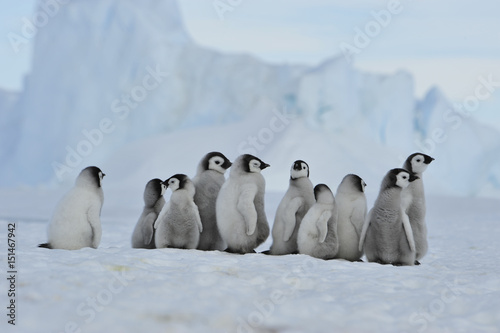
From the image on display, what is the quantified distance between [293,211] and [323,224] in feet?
1.01

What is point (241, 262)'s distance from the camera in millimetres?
3875

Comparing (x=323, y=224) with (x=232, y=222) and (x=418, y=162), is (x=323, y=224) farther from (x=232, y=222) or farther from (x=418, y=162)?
(x=418, y=162)

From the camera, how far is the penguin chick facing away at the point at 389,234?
14.2 feet

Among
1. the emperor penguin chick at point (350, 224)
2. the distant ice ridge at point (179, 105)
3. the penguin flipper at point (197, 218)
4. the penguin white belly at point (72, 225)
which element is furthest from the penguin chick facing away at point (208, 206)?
the distant ice ridge at point (179, 105)

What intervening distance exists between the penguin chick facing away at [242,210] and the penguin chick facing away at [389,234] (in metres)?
0.74

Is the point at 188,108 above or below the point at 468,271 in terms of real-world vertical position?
above

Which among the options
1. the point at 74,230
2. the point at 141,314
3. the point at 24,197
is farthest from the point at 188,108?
the point at 141,314

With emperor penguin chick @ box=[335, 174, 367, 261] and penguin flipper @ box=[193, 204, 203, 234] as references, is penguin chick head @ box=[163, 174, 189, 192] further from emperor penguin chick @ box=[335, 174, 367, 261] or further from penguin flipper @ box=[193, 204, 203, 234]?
emperor penguin chick @ box=[335, 174, 367, 261]

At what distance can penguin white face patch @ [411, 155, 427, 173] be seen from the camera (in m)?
4.83

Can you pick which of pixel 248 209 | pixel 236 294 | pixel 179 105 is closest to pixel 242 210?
pixel 248 209

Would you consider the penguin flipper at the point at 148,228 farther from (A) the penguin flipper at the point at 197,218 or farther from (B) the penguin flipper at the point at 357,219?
(B) the penguin flipper at the point at 357,219

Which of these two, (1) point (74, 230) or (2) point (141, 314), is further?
(1) point (74, 230)

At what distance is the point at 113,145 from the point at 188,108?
92.5 inches

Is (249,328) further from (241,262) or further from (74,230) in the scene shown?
(74,230)
